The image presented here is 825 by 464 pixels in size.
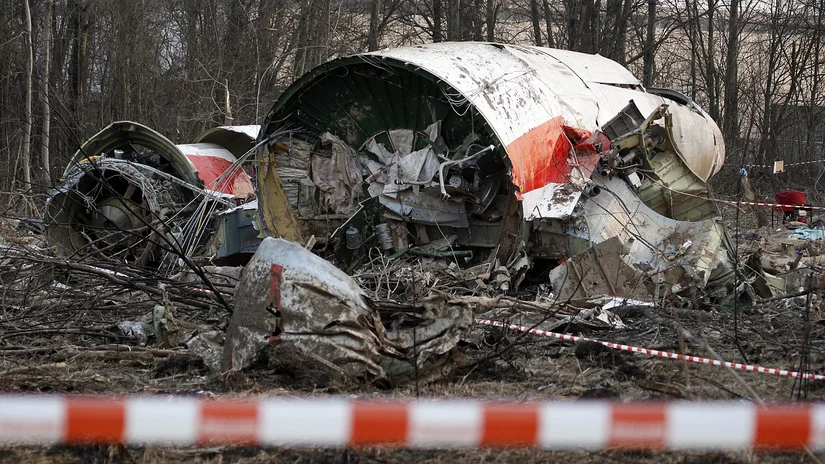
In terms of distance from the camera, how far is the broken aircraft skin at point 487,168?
7941mm

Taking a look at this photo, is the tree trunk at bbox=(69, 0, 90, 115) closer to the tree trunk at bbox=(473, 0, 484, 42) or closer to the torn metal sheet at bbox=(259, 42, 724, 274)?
the tree trunk at bbox=(473, 0, 484, 42)

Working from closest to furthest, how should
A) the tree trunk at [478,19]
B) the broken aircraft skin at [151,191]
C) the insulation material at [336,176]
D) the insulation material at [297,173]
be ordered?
the insulation material at [336,176] < the broken aircraft skin at [151,191] < the insulation material at [297,173] < the tree trunk at [478,19]

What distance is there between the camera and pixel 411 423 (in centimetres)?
287

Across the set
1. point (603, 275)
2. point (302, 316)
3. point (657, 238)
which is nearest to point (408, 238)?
point (603, 275)

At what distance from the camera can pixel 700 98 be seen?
2617 centimetres

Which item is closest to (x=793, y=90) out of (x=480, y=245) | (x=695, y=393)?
(x=480, y=245)

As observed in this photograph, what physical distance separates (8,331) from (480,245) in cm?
463

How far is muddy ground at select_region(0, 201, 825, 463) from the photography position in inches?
139

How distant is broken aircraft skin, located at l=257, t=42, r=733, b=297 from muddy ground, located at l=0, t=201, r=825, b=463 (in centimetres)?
157

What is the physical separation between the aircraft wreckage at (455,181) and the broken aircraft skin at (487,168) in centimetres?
2

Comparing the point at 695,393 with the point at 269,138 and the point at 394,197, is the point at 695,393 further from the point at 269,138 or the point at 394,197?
the point at 269,138

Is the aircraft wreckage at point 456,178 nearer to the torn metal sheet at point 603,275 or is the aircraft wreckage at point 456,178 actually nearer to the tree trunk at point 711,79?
the torn metal sheet at point 603,275

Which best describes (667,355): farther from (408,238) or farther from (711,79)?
(711,79)

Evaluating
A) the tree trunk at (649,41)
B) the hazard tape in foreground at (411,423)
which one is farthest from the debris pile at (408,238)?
the tree trunk at (649,41)
